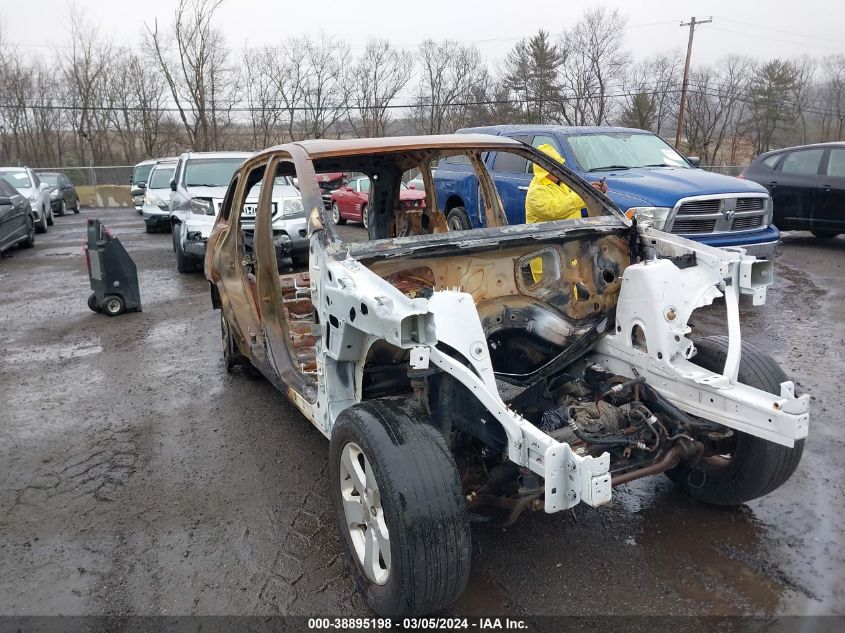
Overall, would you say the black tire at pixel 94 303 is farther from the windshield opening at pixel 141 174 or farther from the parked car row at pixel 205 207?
the windshield opening at pixel 141 174

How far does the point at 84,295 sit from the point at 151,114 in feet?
114

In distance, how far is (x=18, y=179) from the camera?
1736 cm


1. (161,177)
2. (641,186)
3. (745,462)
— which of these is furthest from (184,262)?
(745,462)

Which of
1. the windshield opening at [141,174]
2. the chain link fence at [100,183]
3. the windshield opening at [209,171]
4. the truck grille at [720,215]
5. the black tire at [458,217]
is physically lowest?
the chain link fence at [100,183]

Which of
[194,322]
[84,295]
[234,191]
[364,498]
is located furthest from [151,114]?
[364,498]

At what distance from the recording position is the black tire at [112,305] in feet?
26.9

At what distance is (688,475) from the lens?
351 centimetres

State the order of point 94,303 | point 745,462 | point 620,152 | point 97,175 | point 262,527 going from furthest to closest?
1. point 97,175
2. point 620,152
3. point 94,303
4. point 262,527
5. point 745,462

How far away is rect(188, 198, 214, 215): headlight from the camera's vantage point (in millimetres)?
10414

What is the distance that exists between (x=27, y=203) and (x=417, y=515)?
15.4m

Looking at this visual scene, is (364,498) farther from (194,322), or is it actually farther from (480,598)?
(194,322)

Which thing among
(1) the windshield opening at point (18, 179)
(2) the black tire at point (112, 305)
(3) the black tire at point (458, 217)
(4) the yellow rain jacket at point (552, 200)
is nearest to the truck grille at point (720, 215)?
(4) the yellow rain jacket at point (552, 200)

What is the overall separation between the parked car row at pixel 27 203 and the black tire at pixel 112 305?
5431 millimetres

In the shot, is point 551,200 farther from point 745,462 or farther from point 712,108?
point 712,108
